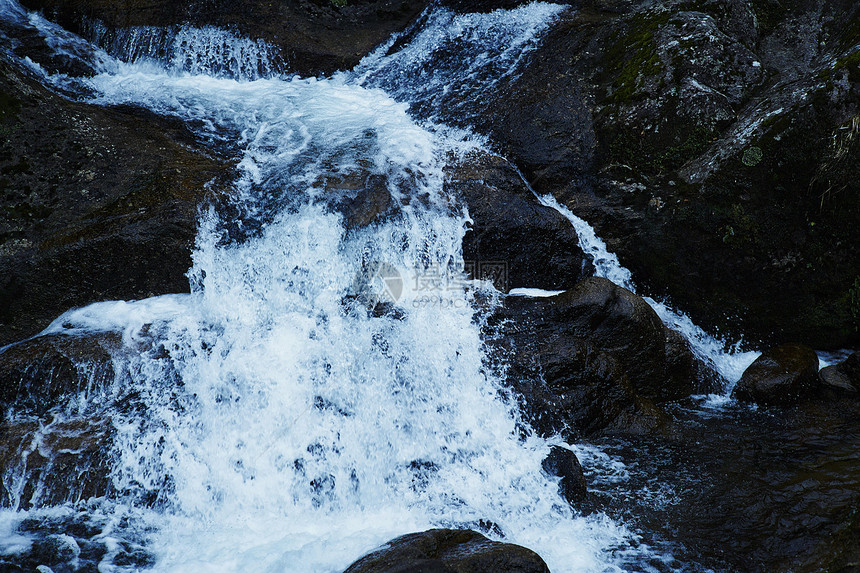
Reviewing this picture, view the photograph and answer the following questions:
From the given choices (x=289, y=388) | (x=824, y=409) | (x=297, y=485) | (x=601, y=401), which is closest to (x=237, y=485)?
(x=297, y=485)

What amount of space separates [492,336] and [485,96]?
473 cm

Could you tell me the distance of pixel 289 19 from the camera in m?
11.0

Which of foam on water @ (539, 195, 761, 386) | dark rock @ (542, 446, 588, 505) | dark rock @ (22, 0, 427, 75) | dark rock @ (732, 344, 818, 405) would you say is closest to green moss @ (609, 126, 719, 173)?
foam on water @ (539, 195, 761, 386)

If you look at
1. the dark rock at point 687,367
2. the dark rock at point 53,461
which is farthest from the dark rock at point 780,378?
the dark rock at point 53,461

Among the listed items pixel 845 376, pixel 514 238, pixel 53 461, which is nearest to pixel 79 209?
pixel 53 461

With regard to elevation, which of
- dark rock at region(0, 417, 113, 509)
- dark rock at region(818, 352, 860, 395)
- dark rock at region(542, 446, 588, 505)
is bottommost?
dark rock at region(542, 446, 588, 505)

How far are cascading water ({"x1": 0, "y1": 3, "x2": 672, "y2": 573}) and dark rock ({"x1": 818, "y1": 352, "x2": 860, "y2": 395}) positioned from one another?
3461mm

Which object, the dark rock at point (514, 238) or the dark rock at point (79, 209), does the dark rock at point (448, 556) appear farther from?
the dark rock at point (79, 209)

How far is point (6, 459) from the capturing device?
4855 millimetres

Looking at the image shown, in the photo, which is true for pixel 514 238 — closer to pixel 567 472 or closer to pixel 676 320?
pixel 676 320

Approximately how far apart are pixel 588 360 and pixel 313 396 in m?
3.00

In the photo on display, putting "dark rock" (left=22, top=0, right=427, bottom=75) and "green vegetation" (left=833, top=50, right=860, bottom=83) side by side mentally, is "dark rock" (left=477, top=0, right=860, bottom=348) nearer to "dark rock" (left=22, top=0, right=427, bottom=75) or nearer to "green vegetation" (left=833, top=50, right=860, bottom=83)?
"green vegetation" (left=833, top=50, right=860, bottom=83)

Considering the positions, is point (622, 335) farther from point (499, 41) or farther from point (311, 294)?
point (499, 41)

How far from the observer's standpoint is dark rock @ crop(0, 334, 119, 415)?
5320 mm
